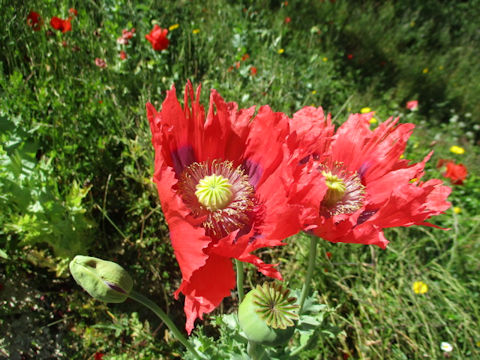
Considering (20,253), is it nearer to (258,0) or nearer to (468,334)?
(468,334)

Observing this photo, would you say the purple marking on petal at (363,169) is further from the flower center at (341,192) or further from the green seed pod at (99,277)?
the green seed pod at (99,277)

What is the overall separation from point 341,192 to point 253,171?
0.35 m

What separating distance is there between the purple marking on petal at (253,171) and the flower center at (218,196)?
0.06ft

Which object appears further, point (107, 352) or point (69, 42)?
point (69, 42)

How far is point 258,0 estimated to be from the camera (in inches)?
→ 203

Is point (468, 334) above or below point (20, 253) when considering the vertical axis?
below

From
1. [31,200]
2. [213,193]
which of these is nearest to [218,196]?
[213,193]

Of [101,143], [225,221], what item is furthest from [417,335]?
[101,143]

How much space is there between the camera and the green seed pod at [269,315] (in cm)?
94

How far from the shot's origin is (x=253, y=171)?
1.38 meters

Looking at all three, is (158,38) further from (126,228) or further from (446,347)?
(446,347)

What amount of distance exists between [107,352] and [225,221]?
1.50 m

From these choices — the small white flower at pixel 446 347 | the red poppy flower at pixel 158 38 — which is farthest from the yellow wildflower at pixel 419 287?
the red poppy flower at pixel 158 38

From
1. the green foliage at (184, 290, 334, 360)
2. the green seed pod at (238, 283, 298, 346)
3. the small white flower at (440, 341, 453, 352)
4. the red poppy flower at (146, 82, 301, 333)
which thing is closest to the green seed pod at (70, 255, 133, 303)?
the red poppy flower at (146, 82, 301, 333)
